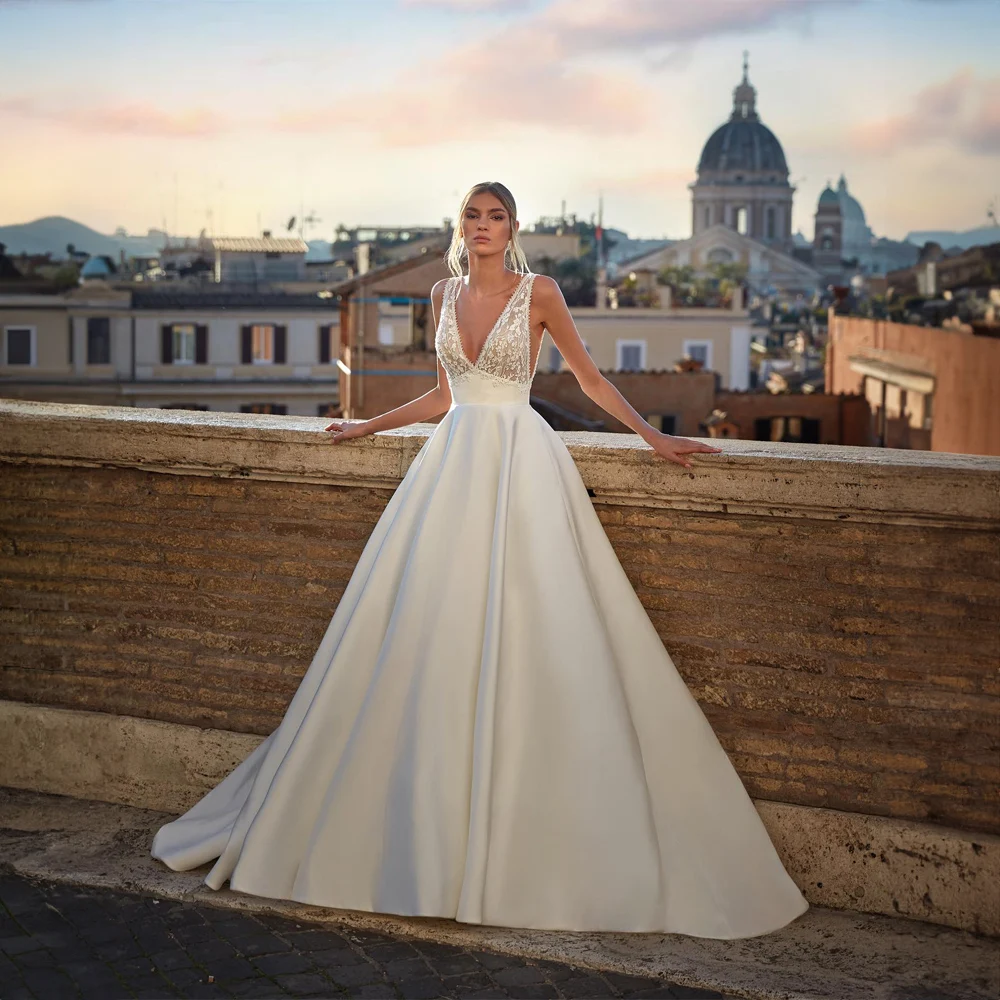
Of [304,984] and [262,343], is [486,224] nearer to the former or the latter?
[304,984]

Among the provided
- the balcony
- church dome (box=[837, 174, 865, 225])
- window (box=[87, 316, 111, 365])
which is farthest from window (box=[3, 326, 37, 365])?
church dome (box=[837, 174, 865, 225])

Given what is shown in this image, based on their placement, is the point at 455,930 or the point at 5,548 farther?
the point at 5,548

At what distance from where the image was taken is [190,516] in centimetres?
386

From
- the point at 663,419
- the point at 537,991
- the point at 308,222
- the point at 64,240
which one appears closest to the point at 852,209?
the point at 308,222

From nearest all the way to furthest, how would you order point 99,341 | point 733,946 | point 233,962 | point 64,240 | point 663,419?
point 233,962, point 733,946, point 663,419, point 99,341, point 64,240

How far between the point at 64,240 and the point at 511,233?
46.0 meters

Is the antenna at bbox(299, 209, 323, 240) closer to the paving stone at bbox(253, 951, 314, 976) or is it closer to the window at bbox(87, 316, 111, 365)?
the window at bbox(87, 316, 111, 365)

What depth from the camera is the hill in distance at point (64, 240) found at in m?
45.4

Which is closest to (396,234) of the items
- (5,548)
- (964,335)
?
(964,335)

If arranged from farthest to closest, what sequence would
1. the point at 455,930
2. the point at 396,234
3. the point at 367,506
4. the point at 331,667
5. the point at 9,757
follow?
1. the point at 396,234
2. the point at 9,757
3. the point at 367,506
4. the point at 331,667
5. the point at 455,930

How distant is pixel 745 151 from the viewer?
122m

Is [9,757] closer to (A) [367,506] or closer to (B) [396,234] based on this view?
(A) [367,506]

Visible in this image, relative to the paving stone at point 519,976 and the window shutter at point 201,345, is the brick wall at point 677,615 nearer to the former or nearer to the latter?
the paving stone at point 519,976

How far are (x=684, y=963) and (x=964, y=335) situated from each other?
1419 centimetres
